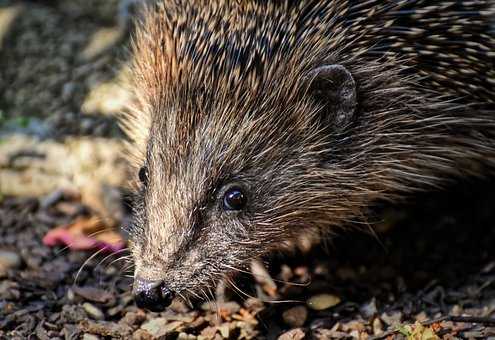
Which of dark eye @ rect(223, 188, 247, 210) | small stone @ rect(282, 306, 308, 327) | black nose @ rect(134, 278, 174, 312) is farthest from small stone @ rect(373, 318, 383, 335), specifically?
black nose @ rect(134, 278, 174, 312)

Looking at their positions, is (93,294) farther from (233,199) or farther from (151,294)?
(233,199)

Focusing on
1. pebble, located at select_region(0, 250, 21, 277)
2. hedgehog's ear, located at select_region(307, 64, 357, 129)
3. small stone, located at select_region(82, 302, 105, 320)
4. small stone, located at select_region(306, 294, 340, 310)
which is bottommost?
small stone, located at select_region(306, 294, 340, 310)

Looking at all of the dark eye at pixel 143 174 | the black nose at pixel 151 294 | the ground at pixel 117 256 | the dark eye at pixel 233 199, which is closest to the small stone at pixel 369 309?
the ground at pixel 117 256

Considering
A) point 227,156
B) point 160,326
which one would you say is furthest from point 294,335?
point 227,156

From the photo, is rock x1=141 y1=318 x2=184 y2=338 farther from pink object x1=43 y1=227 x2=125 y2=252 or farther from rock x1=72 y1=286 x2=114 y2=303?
pink object x1=43 y1=227 x2=125 y2=252

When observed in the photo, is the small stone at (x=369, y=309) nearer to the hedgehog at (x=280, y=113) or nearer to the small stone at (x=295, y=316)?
the small stone at (x=295, y=316)

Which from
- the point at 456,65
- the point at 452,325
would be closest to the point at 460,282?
Answer: the point at 452,325

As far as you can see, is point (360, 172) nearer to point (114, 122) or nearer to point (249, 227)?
point (249, 227)
